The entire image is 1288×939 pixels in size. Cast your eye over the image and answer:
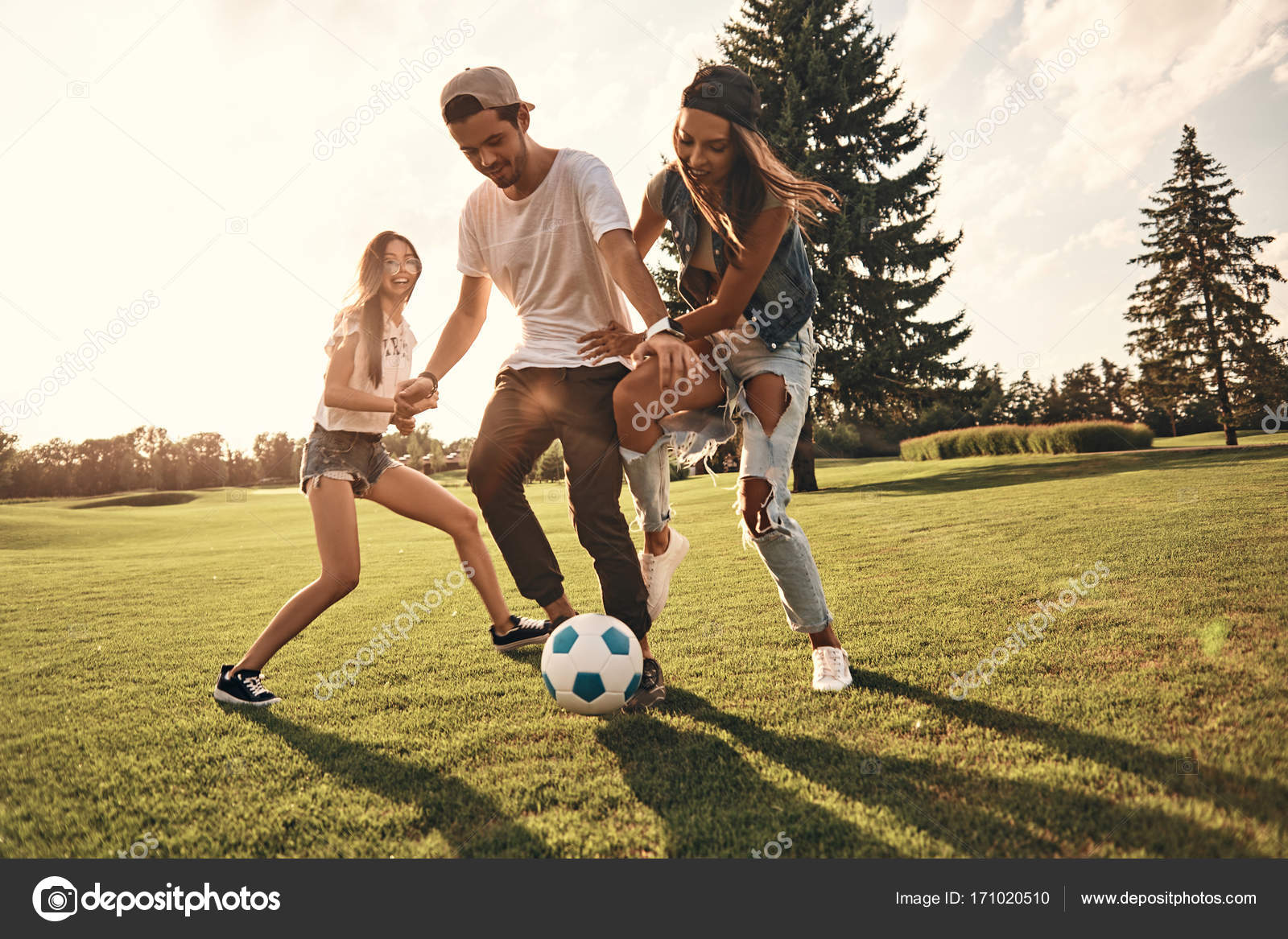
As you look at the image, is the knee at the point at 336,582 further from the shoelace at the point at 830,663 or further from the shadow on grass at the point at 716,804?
the shoelace at the point at 830,663

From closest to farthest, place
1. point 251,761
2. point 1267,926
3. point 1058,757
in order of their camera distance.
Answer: point 1267,926, point 1058,757, point 251,761

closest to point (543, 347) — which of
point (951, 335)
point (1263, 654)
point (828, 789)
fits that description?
point (828, 789)

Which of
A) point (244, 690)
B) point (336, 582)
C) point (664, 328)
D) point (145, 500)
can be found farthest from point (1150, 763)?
point (145, 500)

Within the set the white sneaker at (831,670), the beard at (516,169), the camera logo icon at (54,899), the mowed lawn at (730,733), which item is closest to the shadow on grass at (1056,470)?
the mowed lawn at (730,733)

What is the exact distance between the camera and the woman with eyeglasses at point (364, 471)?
3.57m

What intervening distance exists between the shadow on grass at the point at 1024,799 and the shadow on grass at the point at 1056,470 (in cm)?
1432

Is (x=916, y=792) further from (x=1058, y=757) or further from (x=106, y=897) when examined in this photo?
(x=106, y=897)

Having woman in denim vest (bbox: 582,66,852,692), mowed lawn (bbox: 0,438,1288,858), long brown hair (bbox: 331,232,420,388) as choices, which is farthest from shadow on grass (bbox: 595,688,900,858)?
long brown hair (bbox: 331,232,420,388)

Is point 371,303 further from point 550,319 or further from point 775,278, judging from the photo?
point 775,278

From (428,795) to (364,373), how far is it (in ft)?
7.80

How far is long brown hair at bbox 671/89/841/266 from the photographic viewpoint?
3.08 m

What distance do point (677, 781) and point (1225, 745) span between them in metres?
1.72

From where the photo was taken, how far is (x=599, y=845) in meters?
1.94

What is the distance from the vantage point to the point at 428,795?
2.29 metres
